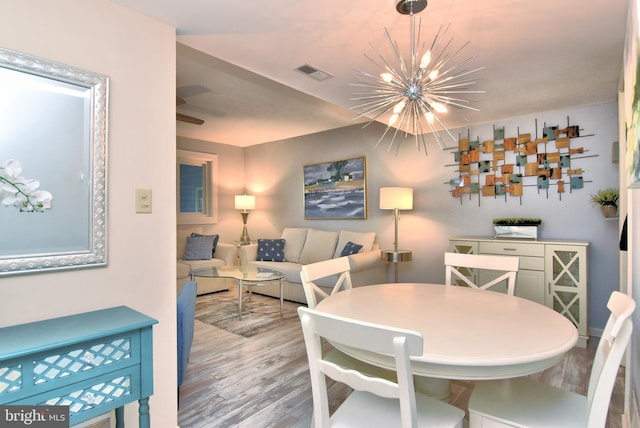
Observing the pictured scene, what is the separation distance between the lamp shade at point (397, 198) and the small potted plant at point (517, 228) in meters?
0.99

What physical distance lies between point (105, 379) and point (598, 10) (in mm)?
2780

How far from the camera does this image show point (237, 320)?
3750 millimetres

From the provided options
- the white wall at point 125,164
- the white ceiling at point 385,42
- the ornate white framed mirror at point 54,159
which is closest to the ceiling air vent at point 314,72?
the white ceiling at point 385,42

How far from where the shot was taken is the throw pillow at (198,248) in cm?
504

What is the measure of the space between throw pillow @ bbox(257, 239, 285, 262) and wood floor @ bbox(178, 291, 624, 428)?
1865 millimetres

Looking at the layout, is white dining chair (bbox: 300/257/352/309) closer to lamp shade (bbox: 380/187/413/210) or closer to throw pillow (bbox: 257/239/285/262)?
lamp shade (bbox: 380/187/413/210)

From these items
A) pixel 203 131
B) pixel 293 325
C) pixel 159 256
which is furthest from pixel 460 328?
pixel 203 131

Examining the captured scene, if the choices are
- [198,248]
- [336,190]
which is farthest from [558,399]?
[198,248]

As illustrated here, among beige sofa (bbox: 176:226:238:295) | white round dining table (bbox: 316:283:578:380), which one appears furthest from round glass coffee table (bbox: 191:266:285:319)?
white round dining table (bbox: 316:283:578:380)

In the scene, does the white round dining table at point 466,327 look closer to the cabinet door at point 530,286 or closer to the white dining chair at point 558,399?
the white dining chair at point 558,399

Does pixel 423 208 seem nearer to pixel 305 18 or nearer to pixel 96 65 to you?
pixel 305 18

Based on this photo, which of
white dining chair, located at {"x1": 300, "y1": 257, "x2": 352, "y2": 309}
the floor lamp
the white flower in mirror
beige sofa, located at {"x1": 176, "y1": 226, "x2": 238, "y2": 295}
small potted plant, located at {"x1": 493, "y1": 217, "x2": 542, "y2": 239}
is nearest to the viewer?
the white flower in mirror

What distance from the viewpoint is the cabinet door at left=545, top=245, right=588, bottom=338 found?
9.89ft

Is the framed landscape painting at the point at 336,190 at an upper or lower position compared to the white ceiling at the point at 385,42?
lower
